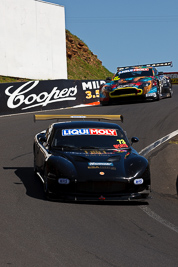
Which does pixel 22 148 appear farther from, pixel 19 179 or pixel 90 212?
pixel 90 212

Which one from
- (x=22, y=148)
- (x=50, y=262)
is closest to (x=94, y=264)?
(x=50, y=262)

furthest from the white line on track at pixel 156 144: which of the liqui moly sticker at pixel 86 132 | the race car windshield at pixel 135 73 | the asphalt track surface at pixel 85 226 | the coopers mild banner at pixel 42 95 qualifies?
the race car windshield at pixel 135 73

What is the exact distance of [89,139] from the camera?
352 inches

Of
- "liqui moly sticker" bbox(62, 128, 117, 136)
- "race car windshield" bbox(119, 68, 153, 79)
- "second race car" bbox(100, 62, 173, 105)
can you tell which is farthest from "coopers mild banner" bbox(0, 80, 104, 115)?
"liqui moly sticker" bbox(62, 128, 117, 136)

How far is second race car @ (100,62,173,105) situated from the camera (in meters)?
21.9

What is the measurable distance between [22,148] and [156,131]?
4385 mm

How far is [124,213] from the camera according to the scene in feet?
23.9

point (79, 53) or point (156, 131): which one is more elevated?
point (79, 53)

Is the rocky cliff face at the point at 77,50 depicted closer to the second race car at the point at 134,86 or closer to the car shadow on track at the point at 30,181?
the second race car at the point at 134,86

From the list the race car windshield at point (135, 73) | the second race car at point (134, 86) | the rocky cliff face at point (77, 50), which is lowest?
the second race car at point (134, 86)

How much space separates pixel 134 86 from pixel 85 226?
1570 cm

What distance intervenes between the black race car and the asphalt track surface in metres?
0.19

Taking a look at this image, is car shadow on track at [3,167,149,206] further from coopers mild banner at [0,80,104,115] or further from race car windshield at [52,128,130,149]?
coopers mild banner at [0,80,104,115]

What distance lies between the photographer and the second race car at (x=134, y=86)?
21875mm
